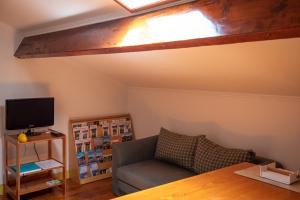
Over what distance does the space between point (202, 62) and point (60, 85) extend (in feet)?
7.21

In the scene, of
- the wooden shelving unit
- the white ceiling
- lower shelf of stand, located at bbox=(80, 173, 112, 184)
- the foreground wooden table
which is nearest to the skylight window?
the white ceiling

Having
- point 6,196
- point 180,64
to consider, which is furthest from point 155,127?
point 6,196

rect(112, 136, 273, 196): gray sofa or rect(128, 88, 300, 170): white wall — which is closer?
rect(128, 88, 300, 170): white wall

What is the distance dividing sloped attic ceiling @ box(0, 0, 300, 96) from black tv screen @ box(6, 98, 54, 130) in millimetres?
815

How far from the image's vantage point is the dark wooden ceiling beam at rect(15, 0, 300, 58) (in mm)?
1223

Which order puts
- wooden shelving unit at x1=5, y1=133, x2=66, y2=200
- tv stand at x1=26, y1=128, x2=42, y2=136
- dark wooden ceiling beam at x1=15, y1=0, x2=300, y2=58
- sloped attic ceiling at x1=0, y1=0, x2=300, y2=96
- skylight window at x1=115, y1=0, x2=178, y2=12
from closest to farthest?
dark wooden ceiling beam at x1=15, y1=0, x2=300, y2=58 → skylight window at x1=115, y1=0, x2=178, y2=12 → sloped attic ceiling at x1=0, y1=0, x2=300, y2=96 → wooden shelving unit at x1=5, y1=133, x2=66, y2=200 → tv stand at x1=26, y1=128, x2=42, y2=136

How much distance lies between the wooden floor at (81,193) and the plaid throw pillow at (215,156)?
1.22 metres

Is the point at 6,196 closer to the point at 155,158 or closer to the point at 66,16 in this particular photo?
the point at 155,158

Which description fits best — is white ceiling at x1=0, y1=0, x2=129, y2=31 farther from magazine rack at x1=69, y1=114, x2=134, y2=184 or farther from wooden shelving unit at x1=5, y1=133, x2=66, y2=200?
magazine rack at x1=69, y1=114, x2=134, y2=184

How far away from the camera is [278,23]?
1.22 m

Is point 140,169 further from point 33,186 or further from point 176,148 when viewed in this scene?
point 33,186

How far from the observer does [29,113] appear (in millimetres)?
3695

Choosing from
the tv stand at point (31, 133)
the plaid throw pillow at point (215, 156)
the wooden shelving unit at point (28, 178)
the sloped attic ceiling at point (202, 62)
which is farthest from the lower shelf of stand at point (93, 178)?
the plaid throw pillow at point (215, 156)

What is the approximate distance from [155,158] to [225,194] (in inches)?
85.4
